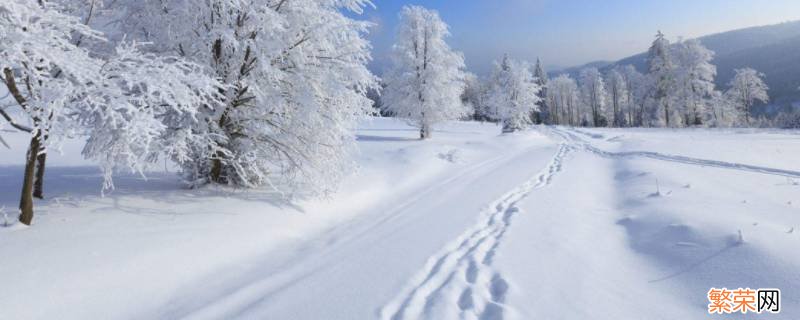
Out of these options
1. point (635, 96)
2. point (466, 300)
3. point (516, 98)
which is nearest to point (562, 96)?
point (635, 96)

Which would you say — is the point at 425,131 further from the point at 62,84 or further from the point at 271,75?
the point at 62,84

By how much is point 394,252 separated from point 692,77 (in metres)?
49.3

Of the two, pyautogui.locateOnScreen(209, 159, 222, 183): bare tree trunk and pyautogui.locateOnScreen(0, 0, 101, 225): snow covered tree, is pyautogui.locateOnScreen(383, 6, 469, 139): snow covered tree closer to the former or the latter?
pyautogui.locateOnScreen(209, 159, 222, 183): bare tree trunk

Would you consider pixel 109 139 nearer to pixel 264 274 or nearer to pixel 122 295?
pixel 122 295

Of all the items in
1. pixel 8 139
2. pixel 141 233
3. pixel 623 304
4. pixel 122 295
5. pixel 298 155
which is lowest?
pixel 623 304

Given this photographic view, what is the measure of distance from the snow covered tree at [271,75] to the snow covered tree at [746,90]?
61.9m

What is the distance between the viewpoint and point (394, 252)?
220 inches

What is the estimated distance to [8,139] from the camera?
57.9 ft

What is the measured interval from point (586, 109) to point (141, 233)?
93.9 meters

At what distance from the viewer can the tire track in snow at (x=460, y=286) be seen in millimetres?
3792

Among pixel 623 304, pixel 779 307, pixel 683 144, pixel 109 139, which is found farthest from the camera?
pixel 683 144

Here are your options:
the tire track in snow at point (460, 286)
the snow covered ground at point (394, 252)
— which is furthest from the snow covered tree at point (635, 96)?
the tire track in snow at point (460, 286)

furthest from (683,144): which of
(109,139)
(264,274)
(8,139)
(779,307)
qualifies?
(8,139)

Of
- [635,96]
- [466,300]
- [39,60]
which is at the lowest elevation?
[466,300]
